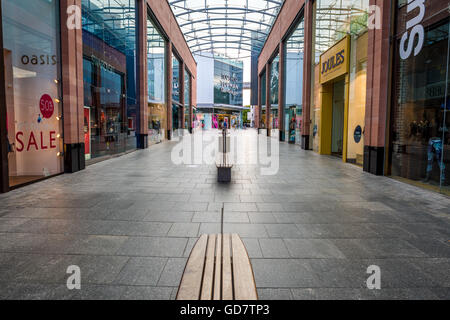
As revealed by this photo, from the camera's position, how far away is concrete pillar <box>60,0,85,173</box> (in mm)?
8602

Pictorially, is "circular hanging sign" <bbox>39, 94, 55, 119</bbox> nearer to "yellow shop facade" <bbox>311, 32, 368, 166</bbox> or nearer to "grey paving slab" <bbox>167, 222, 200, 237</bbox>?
"grey paving slab" <bbox>167, 222, 200, 237</bbox>

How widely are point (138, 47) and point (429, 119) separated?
1503 cm

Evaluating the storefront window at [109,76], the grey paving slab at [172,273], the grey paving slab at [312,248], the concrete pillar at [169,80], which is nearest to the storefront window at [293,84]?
the concrete pillar at [169,80]

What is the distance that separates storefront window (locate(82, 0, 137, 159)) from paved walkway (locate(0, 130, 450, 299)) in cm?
472

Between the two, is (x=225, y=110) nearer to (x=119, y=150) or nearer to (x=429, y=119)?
(x=119, y=150)

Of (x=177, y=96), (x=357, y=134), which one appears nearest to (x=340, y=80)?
(x=357, y=134)

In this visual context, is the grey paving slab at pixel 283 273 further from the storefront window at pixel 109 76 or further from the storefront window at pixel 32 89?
the storefront window at pixel 109 76

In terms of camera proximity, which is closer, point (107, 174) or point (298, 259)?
point (298, 259)

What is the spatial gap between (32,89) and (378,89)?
30.9ft

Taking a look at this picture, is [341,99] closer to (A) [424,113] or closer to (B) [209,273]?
(A) [424,113]

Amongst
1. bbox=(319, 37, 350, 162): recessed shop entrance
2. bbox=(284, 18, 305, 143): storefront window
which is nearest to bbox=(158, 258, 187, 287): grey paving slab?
bbox=(319, 37, 350, 162): recessed shop entrance

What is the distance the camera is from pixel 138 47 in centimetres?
1712

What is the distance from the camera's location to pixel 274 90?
27875mm

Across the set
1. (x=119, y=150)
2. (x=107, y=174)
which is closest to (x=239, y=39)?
(x=119, y=150)
